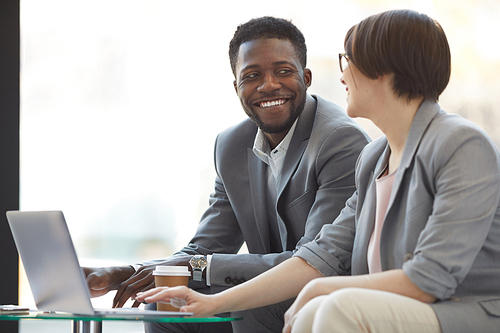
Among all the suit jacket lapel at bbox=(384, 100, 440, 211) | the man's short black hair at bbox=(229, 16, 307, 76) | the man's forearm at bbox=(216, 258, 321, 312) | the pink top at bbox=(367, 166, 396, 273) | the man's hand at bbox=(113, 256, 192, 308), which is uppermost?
the man's short black hair at bbox=(229, 16, 307, 76)

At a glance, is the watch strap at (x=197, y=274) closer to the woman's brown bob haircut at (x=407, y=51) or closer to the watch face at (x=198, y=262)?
the watch face at (x=198, y=262)

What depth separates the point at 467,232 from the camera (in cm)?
118

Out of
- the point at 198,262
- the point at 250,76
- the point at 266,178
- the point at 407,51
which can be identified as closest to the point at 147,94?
the point at 250,76

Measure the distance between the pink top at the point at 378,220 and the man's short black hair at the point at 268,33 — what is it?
1.09 metres

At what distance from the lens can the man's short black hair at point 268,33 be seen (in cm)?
238

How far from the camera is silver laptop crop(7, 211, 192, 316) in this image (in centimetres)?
136

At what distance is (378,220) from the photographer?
146 cm

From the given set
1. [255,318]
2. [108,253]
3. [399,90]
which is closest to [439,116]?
[399,90]

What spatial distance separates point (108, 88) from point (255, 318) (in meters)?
2.84

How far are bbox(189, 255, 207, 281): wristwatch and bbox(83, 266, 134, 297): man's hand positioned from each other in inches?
9.0

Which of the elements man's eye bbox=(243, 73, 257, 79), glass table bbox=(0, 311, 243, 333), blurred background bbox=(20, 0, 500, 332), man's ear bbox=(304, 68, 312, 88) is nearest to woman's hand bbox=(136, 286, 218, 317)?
glass table bbox=(0, 311, 243, 333)

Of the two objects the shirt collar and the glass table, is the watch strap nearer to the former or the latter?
the glass table

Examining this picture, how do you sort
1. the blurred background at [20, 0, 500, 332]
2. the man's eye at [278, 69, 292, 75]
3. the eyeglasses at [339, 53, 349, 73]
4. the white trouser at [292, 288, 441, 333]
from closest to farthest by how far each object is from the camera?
the white trouser at [292, 288, 441, 333] < the eyeglasses at [339, 53, 349, 73] < the man's eye at [278, 69, 292, 75] < the blurred background at [20, 0, 500, 332]

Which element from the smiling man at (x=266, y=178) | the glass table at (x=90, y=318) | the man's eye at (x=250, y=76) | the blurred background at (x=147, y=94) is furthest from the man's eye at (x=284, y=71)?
the blurred background at (x=147, y=94)
